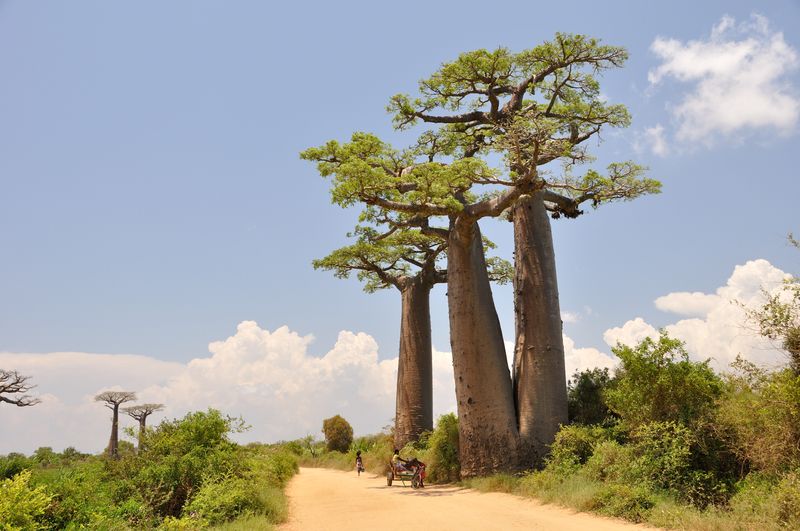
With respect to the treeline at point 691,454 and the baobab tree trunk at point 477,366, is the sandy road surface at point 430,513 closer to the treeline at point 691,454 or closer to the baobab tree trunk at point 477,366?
the treeline at point 691,454

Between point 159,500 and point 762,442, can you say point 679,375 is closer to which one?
point 762,442

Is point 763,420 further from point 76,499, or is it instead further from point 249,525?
point 76,499

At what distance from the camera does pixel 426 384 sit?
17422 millimetres

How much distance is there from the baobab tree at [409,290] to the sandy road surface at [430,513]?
19.7 feet

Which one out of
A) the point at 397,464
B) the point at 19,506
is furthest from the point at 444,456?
the point at 19,506

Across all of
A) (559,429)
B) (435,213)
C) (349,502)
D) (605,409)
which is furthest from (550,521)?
(435,213)

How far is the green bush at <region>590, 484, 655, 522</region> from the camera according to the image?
724 cm

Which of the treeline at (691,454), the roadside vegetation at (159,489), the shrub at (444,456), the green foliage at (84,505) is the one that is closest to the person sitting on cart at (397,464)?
the shrub at (444,456)

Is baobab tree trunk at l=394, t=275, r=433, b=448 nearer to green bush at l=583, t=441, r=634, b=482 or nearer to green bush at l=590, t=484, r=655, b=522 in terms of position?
green bush at l=583, t=441, r=634, b=482

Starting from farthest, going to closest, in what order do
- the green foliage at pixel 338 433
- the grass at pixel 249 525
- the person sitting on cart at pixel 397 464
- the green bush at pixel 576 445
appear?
the green foliage at pixel 338 433 → the person sitting on cart at pixel 397 464 → the green bush at pixel 576 445 → the grass at pixel 249 525

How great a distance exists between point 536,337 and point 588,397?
1951 millimetres

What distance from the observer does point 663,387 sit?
863 centimetres

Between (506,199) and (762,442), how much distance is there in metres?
6.25

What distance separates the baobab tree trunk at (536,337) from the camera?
1166 centimetres
